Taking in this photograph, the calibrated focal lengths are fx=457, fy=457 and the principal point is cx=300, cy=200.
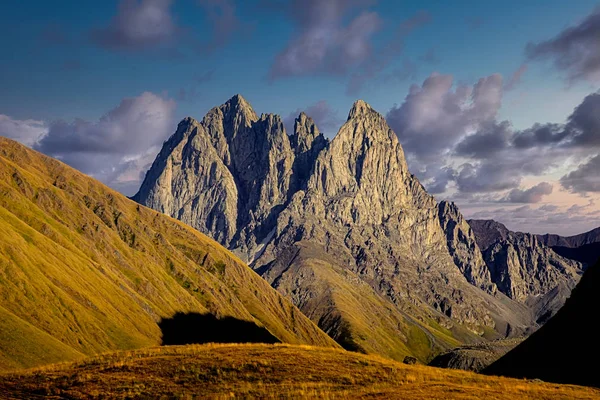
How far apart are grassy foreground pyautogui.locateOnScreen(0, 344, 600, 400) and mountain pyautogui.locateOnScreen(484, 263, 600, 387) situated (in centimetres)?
6879

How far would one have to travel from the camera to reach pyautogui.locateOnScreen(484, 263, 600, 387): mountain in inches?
4026

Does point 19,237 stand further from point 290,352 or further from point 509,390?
point 509,390

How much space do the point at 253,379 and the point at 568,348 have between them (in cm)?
11132

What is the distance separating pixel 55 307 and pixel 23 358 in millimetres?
47378

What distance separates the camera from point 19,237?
145 meters

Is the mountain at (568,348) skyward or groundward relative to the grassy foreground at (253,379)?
groundward

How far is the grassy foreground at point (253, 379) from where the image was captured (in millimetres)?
34062

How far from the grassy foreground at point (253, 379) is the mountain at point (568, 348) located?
2708 inches

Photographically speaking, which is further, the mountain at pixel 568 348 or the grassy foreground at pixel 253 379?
the mountain at pixel 568 348

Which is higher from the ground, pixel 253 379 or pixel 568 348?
pixel 253 379

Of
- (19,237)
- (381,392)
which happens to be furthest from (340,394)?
(19,237)

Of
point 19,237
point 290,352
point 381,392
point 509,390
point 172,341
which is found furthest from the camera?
point 172,341

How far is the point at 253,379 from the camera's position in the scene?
37.6m

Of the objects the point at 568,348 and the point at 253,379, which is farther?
the point at 568,348
